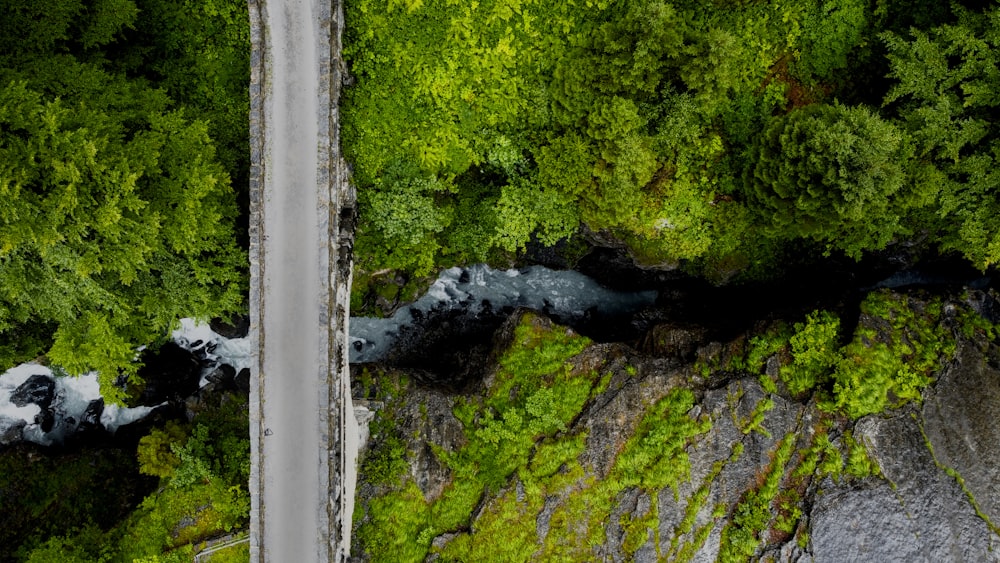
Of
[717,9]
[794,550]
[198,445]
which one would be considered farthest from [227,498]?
[717,9]

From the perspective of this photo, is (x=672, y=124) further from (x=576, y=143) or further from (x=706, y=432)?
(x=706, y=432)

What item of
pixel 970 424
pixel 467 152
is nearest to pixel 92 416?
pixel 467 152

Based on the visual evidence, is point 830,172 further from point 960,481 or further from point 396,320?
point 396,320

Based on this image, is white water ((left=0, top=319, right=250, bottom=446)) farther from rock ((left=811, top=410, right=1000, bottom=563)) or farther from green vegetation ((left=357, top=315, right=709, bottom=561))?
→ rock ((left=811, top=410, right=1000, bottom=563))

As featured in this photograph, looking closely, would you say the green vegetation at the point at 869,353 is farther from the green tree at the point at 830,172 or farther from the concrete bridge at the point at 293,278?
the concrete bridge at the point at 293,278

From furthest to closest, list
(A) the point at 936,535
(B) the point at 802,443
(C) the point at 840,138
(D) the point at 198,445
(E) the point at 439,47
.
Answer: (D) the point at 198,445
(E) the point at 439,47
(B) the point at 802,443
(A) the point at 936,535
(C) the point at 840,138

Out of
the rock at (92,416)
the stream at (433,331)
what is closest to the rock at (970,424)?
the stream at (433,331)
